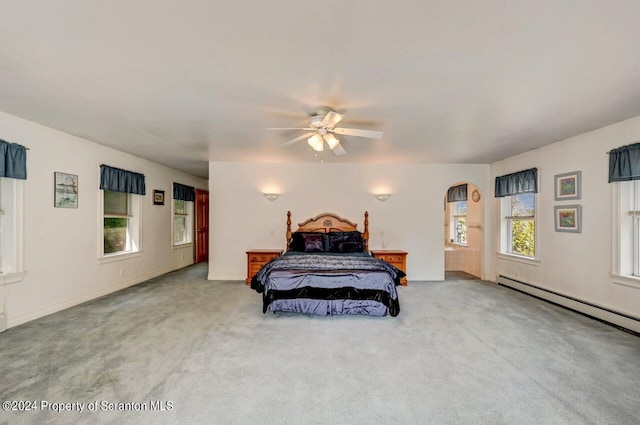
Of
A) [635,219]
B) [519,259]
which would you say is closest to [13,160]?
[635,219]

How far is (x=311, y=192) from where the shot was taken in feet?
19.3

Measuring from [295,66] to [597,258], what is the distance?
4506mm

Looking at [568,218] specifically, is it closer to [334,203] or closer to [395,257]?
A: [395,257]

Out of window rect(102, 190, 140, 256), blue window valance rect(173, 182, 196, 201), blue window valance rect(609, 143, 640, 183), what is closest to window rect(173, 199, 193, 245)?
blue window valance rect(173, 182, 196, 201)

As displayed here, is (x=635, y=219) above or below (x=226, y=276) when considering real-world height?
above

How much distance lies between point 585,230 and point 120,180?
23.8 ft

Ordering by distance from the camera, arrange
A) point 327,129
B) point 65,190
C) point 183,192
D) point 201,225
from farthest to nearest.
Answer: point 201,225, point 183,192, point 65,190, point 327,129

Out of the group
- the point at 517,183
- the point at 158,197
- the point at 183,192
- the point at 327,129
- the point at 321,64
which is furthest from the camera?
the point at 183,192

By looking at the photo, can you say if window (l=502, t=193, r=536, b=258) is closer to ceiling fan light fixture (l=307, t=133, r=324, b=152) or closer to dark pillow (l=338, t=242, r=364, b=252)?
dark pillow (l=338, t=242, r=364, b=252)

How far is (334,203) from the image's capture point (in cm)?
591

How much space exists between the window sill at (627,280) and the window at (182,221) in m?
7.94

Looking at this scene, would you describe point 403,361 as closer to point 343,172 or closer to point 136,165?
point 343,172

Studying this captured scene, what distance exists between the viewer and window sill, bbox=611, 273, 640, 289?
10.6 ft

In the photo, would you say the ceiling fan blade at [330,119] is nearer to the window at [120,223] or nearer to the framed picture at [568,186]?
the framed picture at [568,186]
